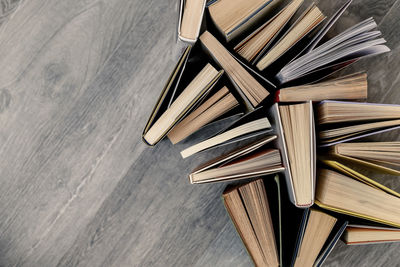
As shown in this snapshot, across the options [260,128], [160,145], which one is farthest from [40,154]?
[260,128]

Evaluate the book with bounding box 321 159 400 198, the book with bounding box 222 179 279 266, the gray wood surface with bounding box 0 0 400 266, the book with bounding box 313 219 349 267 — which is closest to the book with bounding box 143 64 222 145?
the gray wood surface with bounding box 0 0 400 266

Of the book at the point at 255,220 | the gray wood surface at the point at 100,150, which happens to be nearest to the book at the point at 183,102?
the gray wood surface at the point at 100,150

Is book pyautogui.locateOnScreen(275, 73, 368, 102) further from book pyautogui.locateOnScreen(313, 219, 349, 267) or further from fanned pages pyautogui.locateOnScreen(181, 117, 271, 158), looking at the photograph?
book pyautogui.locateOnScreen(313, 219, 349, 267)

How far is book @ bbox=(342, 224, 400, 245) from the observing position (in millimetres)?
674

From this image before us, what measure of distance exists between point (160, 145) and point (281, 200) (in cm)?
36

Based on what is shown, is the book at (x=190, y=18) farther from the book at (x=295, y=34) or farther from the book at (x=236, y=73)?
the book at (x=295, y=34)

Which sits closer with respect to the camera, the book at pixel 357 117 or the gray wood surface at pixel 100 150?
the book at pixel 357 117

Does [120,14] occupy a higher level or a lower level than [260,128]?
higher

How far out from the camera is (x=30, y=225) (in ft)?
2.73

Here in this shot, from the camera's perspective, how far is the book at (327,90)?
0.66 meters

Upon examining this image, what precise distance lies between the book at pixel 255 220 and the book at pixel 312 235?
0.06 m

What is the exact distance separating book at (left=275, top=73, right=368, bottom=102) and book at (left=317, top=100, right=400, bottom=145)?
3cm

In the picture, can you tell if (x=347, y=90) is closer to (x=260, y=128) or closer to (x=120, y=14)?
(x=260, y=128)

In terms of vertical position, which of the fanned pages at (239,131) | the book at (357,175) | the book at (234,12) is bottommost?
the book at (357,175)
